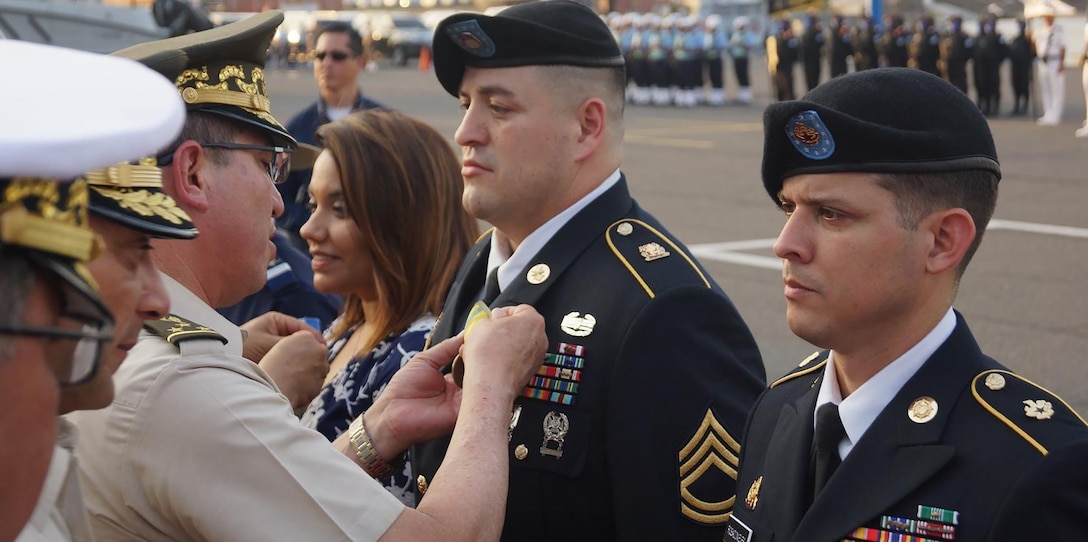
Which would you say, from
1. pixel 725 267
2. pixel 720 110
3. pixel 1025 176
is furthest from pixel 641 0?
pixel 725 267

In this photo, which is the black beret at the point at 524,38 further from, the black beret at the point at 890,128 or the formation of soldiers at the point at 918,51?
the formation of soldiers at the point at 918,51

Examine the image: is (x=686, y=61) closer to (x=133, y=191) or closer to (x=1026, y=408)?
(x=1026, y=408)

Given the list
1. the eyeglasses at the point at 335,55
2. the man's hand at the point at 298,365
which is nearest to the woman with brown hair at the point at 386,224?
the man's hand at the point at 298,365

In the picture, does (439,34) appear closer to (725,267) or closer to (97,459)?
(97,459)

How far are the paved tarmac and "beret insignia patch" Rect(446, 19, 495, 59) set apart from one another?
1.29 m

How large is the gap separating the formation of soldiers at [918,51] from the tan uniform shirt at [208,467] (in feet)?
78.9

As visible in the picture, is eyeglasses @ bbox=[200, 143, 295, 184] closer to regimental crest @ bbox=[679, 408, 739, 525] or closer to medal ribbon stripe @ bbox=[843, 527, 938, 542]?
regimental crest @ bbox=[679, 408, 739, 525]

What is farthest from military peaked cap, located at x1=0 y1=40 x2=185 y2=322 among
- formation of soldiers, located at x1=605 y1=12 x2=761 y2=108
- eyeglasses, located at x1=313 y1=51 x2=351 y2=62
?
formation of soldiers, located at x1=605 y1=12 x2=761 y2=108

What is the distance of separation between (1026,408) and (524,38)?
160 cm

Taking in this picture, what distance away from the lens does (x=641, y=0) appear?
7631 cm

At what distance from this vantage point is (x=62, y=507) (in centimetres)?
194

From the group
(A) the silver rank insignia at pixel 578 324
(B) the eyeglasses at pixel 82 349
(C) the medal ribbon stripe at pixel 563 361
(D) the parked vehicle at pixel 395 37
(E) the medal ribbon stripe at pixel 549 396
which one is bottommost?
(D) the parked vehicle at pixel 395 37

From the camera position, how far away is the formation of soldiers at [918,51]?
24797mm

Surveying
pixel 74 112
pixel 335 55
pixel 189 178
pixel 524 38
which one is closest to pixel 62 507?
pixel 74 112
